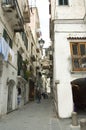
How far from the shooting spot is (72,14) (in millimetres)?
16375

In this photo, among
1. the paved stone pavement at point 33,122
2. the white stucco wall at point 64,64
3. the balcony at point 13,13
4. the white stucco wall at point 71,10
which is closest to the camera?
the paved stone pavement at point 33,122

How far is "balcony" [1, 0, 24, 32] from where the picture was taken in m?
15.9

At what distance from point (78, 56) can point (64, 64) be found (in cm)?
112

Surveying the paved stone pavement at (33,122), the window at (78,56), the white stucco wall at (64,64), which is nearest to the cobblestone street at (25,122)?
the paved stone pavement at (33,122)

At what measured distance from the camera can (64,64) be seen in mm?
15336

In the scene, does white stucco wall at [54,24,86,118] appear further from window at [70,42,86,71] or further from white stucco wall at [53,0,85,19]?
white stucco wall at [53,0,85,19]

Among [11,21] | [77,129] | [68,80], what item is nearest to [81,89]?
[68,80]

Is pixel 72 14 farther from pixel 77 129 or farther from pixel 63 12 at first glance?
pixel 77 129

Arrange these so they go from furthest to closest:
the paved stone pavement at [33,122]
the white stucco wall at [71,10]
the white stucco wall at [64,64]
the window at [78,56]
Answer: the white stucco wall at [71,10] → the window at [78,56] → the white stucco wall at [64,64] → the paved stone pavement at [33,122]

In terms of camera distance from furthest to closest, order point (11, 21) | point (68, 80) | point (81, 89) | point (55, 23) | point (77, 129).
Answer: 1. point (81, 89)
2. point (11, 21)
3. point (55, 23)
4. point (68, 80)
5. point (77, 129)

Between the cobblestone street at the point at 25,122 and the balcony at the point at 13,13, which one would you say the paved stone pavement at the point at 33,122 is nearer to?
the cobblestone street at the point at 25,122

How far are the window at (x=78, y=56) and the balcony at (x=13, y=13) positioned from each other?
4.99 meters

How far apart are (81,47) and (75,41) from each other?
1.97ft

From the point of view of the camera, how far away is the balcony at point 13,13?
15.9 metres
